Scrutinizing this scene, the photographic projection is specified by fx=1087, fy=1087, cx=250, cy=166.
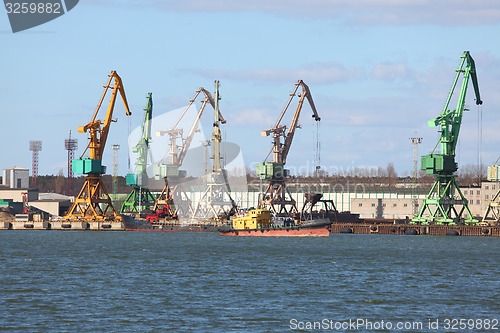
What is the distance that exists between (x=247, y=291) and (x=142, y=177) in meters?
117

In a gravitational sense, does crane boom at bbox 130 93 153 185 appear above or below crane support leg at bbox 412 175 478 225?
above

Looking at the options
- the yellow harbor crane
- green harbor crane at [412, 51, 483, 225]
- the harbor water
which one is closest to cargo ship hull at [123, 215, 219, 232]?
the yellow harbor crane

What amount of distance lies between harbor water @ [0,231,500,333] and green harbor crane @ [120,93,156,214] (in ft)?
262

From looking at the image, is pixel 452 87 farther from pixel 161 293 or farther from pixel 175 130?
pixel 161 293

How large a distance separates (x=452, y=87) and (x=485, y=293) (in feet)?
285

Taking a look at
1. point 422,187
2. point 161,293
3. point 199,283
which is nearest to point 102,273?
point 199,283

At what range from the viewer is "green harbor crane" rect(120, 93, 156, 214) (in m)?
172

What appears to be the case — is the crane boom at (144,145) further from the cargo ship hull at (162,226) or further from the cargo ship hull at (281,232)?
the cargo ship hull at (281,232)

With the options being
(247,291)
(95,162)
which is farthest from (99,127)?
(247,291)

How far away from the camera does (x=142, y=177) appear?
17138cm

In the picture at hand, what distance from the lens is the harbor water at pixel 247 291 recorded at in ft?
145

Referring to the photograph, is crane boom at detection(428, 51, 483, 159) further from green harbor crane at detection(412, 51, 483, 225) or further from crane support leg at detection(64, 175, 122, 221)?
crane support leg at detection(64, 175, 122, 221)

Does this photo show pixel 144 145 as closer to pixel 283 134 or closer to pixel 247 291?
pixel 283 134

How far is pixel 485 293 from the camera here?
55.7 m
